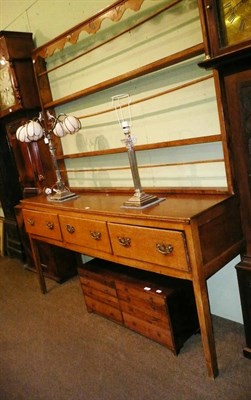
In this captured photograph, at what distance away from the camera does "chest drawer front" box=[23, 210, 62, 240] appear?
223cm

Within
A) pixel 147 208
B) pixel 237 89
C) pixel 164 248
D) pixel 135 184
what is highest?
pixel 237 89

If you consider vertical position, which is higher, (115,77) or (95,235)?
(115,77)

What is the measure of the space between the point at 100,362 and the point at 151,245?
84cm

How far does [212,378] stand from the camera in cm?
158

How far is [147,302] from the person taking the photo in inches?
72.1

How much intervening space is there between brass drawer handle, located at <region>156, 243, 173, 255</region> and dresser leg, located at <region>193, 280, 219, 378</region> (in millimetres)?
174

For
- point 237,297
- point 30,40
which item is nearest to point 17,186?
point 30,40

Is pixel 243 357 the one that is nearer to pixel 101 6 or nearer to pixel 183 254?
pixel 183 254

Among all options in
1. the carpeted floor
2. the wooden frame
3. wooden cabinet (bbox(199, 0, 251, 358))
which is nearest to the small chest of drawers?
the carpeted floor

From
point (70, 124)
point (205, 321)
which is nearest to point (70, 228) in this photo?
point (70, 124)

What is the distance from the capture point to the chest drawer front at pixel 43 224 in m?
2.23

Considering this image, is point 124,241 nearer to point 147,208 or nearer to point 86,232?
point 147,208

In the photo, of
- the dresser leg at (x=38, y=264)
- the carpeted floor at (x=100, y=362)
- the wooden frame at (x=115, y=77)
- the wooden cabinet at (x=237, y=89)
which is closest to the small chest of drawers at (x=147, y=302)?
the carpeted floor at (x=100, y=362)

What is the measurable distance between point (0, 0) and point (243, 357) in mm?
3545
